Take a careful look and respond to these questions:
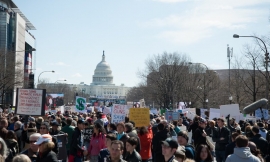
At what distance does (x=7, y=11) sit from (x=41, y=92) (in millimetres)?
77172

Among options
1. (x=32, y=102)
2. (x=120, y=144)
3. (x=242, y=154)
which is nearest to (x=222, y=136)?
(x=32, y=102)

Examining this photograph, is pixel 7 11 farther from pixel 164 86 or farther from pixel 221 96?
pixel 221 96

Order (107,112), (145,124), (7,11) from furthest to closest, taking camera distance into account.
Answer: (7,11) < (107,112) < (145,124)

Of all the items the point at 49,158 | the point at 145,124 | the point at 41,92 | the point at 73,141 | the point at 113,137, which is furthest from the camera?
the point at 145,124

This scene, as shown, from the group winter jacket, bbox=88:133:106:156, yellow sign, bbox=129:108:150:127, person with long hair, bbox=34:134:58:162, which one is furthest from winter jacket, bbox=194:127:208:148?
person with long hair, bbox=34:134:58:162

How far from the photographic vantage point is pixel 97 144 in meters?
10.9

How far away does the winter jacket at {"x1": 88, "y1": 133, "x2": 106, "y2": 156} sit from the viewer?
10.9m

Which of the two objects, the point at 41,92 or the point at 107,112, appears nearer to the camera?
the point at 41,92

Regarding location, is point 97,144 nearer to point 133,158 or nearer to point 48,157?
point 133,158

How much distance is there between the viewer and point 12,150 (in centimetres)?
882

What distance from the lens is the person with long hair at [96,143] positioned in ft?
35.7

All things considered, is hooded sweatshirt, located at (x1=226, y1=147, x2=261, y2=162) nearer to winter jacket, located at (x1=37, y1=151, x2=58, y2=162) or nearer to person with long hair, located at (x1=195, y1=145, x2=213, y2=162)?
person with long hair, located at (x1=195, y1=145, x2=213, y2=162)

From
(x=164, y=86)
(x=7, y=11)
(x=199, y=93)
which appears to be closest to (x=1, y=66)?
(x=164, y=86)

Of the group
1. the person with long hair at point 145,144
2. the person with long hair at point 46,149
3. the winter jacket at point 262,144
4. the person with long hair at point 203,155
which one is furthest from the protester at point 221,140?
the person with long hair at point 46,149
